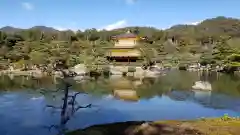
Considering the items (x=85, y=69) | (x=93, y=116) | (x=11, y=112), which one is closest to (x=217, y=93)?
(x=93, y=116)

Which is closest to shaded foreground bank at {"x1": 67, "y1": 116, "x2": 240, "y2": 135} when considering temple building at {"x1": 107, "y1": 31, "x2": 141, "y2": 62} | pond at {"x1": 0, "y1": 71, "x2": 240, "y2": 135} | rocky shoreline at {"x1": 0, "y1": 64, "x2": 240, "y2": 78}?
pond at {"x1": 0, "y1": 71, "x2": 240, "y2": 135}

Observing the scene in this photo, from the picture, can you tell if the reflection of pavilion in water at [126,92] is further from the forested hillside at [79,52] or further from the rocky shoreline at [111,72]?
the forested hillside at [79,52]

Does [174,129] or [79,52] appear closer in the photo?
[174,129]

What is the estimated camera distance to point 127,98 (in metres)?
25.5

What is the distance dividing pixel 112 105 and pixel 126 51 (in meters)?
32.0

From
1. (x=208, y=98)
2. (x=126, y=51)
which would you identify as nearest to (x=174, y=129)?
(x=208, y=98)

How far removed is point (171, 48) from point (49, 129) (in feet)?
166

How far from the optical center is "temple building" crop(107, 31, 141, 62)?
173 feet

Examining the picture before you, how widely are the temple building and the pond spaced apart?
2038 cm

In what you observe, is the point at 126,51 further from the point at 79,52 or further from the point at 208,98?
the point at 208,98

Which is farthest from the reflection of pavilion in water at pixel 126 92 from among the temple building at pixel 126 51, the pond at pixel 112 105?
the temple building at pixel 126 51

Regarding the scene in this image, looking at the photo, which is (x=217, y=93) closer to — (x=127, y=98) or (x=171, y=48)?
(x=127, y=98)

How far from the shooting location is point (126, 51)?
53.5 m

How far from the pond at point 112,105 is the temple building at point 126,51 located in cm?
2038
